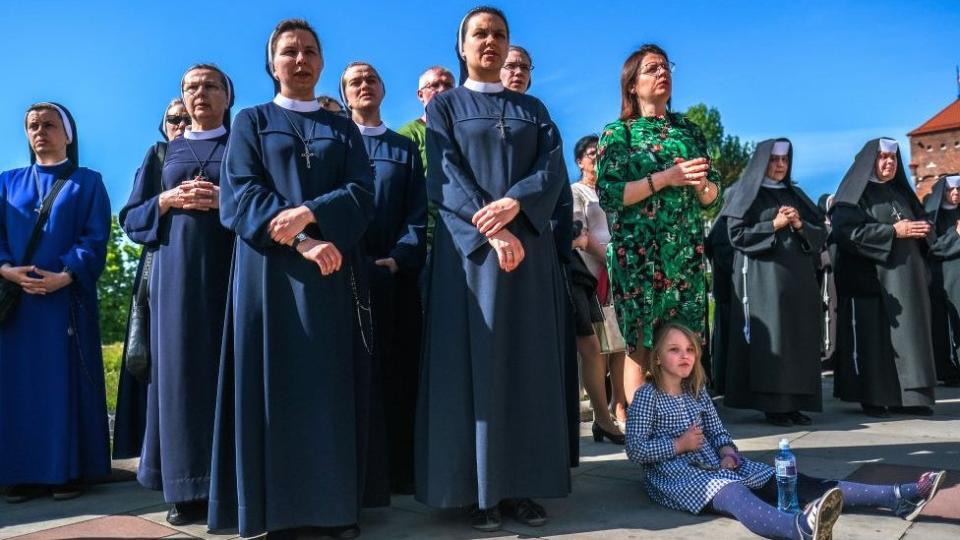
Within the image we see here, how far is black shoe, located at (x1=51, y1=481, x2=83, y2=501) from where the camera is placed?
14.9 ft

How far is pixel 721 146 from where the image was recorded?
71.6 metres

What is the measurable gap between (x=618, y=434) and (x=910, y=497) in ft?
7.13

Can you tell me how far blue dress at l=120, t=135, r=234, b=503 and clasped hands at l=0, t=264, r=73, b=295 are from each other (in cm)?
93

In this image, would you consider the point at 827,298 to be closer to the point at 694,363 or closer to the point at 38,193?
the point at 694,363

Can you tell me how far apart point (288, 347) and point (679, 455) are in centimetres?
184

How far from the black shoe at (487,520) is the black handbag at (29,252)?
2954 millimetres

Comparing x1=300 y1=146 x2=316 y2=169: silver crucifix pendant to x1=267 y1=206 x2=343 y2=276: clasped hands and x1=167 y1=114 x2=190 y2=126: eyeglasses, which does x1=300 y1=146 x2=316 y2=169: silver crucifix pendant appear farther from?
x1=167 y1=114 x2=190 y2=126: eyeglasses

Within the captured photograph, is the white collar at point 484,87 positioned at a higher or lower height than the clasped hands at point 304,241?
higher

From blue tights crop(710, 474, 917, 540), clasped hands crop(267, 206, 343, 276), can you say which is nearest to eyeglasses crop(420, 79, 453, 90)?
clasped hands crop(267, 206, 343, 276)

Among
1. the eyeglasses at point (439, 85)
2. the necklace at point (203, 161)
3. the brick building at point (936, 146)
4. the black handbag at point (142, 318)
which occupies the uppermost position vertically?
the brick building at point (936, 146)

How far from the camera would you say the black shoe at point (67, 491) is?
4.54 metres

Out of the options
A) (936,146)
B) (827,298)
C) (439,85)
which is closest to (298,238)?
(439,85)

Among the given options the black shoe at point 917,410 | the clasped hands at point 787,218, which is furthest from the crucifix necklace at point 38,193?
the black shoe at point 917,410

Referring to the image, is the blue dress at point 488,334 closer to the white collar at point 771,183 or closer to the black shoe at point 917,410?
the white collar at point 771,183
